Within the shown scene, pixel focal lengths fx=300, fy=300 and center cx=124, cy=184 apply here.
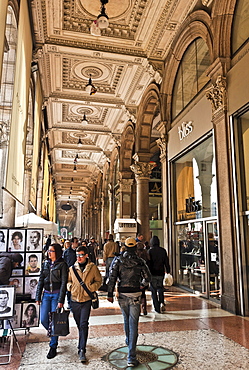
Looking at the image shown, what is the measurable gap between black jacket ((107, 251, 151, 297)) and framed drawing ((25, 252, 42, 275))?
5.32ft

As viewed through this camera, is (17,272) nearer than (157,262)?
Yes

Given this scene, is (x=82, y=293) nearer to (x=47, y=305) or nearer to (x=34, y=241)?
(x=47, y=305)

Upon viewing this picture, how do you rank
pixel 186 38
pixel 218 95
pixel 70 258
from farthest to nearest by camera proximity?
pixel 186 38 → pixel 70 258 → pixel 218 95

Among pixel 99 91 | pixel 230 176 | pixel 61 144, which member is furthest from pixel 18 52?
pixel 61 144

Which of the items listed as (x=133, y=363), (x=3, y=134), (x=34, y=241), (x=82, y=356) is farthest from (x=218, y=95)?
(x=82, y=356)

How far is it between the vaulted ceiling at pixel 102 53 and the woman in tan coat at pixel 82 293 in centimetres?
726

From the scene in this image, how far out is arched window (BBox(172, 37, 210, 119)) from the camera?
8.21 m

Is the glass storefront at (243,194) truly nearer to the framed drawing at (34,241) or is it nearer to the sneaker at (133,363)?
the sneaker at (133,363)

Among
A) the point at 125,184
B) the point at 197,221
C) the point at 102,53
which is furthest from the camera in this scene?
the point at 125,184

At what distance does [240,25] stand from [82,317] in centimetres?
659

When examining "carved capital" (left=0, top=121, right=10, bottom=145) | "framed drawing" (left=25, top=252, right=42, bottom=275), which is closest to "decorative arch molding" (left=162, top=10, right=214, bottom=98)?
"carved capital" (left=0, top=121, right=10, bottom=145)

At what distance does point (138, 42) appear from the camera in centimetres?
998

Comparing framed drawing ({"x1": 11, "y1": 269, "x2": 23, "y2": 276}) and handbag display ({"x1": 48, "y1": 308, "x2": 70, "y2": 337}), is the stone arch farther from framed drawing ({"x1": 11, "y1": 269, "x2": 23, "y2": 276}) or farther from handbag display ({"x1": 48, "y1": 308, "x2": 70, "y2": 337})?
handbag display ({"x1": 48, "y1": 308, "x2": 70, "y2": 337})

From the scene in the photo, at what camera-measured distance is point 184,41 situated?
9094 mm
